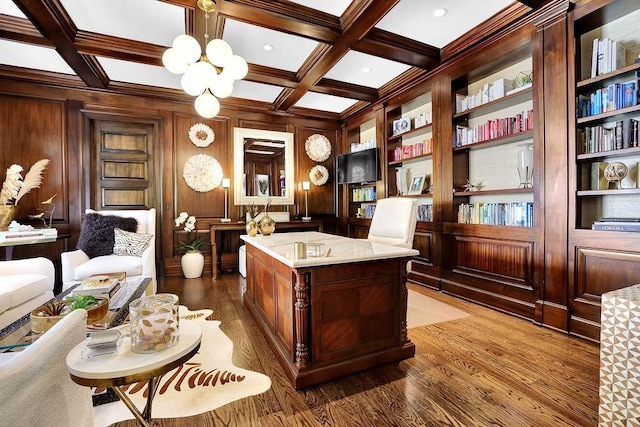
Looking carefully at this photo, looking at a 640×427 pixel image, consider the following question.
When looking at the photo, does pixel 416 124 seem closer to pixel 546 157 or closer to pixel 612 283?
pixel 546 157

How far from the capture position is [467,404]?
4.93 ft

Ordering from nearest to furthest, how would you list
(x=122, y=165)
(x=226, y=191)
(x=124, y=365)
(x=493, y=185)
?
(x=124, y=365) < (x=493, y=185) < (x=122, y=165) < (x=226, y=191)

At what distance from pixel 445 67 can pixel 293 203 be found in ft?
10.4

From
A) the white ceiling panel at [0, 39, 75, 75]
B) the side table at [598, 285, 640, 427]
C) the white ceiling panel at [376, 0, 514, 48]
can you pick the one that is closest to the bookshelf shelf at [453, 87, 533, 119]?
the white ceiling panel at [376, 0, 514, 48]

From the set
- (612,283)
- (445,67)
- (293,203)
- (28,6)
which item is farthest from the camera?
(293,203)

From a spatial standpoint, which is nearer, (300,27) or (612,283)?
(612,283)

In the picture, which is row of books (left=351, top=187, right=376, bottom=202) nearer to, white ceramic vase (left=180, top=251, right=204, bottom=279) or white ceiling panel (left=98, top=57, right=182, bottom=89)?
white ceramic vase (left=180, top=251, right=204, bottom=279)

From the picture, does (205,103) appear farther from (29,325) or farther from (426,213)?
(426,213)

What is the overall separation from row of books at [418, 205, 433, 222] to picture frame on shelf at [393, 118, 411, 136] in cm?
115

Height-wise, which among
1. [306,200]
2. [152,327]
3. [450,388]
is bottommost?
[450,388]

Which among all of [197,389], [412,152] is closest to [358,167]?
[412,152]

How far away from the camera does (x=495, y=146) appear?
3248 millimetres

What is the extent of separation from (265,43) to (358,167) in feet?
8.18

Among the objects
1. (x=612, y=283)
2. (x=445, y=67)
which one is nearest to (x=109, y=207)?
(x=445, y=67)
